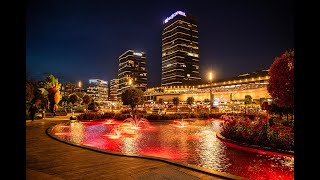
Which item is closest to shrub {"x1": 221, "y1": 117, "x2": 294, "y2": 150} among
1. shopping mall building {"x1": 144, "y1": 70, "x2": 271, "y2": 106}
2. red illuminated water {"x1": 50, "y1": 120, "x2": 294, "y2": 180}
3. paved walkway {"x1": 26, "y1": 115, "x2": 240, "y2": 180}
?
red illuminated water {"x1": 50, "y1": 120, "x2": 294, "y2": 180}

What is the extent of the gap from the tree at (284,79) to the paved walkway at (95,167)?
35.1ft

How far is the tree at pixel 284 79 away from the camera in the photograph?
1501 centimetres

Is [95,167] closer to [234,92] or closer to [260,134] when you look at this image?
[260,134]

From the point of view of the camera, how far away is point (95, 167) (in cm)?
761

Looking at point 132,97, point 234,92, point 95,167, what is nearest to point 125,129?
point 95,167

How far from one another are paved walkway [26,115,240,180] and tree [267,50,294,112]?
1069cm

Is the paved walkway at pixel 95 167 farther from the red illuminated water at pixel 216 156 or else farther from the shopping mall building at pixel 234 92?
the shopping mall building at pixel 234 92

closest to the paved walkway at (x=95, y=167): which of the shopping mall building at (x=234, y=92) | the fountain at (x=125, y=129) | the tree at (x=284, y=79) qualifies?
the fountain at (x=125, y=129)

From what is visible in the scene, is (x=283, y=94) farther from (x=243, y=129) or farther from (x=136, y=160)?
(x=136, y=160)

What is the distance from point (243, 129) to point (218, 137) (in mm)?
2038

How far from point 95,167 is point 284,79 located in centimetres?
1280

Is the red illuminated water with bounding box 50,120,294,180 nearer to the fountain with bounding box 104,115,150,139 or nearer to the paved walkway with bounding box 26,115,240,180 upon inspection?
the paved walkway with bounding box 26,115,240,180
